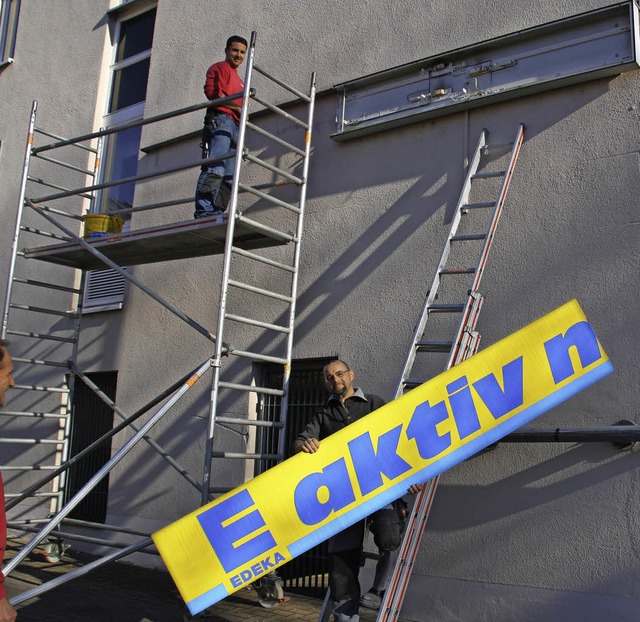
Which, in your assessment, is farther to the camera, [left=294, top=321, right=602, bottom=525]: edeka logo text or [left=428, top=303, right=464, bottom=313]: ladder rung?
[left=428, top=303, right=464, bottom=313]: ladder rung

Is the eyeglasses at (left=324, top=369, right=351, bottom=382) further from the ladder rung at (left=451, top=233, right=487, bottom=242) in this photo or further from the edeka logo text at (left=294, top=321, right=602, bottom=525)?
the ladder rung at (left=451, top=233, right=487, bottom=242)

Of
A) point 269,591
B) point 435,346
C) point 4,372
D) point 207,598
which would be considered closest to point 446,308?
point 435,346

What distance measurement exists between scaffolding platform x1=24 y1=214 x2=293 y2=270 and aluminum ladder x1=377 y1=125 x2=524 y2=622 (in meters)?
1.42

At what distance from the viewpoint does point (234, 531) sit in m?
3.60

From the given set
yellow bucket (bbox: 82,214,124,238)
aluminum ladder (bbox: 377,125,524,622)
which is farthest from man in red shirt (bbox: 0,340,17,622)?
yellow bucket (bbox: 82,214,124,238)

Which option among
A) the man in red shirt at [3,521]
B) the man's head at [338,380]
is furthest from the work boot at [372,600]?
the man in red shirt at [3,521]

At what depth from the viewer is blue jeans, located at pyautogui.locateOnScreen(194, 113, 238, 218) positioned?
242 inches

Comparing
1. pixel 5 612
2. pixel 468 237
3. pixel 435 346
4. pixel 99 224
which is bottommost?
pixel 5 612

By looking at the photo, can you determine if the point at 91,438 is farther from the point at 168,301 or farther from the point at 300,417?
the point at 300,417

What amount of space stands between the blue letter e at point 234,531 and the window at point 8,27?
28.8 feet

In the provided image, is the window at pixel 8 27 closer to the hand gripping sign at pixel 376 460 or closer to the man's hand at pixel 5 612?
the hand gripping sign at pixel 376 460

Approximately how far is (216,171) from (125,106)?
3.38 m

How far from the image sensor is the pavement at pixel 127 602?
5.24 m

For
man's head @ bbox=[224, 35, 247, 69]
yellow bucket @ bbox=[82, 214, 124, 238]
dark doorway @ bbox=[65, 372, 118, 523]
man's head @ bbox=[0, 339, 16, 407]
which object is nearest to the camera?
man's head @ bbox=[0, 339, 16, 407]
